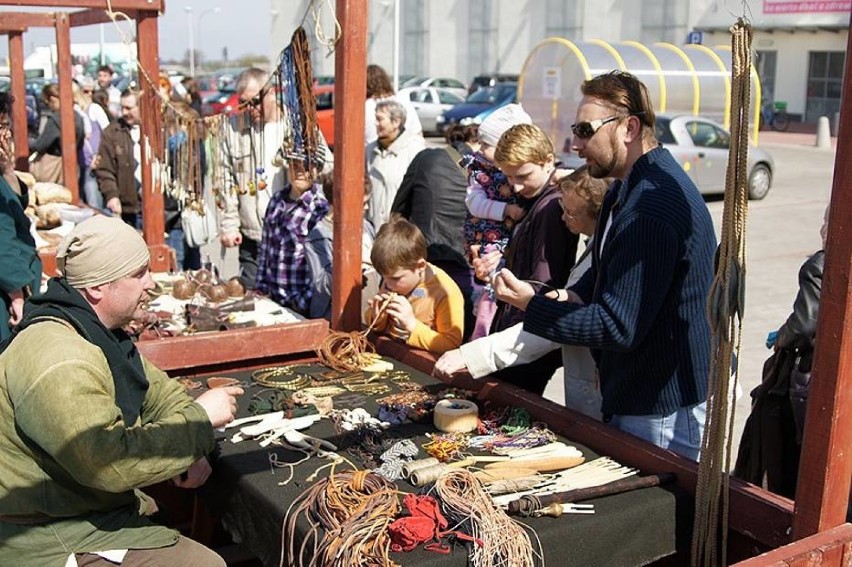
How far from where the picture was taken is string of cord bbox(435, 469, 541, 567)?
213 cm

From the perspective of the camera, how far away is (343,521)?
7.33 ft

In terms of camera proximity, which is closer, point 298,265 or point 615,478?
point 615,478

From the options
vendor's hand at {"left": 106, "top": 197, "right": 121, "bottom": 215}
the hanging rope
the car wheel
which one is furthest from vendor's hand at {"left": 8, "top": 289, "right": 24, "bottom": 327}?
the car wheel

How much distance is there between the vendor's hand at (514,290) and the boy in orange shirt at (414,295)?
0.78 meters

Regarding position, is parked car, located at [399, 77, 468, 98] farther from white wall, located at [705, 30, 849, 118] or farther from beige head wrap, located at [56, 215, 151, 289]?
beige head wrap, located at [56, 215, 151, 289]

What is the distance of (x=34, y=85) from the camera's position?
22.6 metres

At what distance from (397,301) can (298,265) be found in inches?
53.1

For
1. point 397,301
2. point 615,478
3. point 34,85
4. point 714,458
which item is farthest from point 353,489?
point 34,85

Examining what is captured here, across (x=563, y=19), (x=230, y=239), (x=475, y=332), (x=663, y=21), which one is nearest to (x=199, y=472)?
(x=475, y=332)

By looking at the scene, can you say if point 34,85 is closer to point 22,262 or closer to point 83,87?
point 83,87

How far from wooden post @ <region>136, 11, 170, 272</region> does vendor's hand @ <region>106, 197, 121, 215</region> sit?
1883 millimetres

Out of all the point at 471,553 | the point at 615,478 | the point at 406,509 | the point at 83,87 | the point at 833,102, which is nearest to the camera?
the point at 471,553

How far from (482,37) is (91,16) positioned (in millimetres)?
33639

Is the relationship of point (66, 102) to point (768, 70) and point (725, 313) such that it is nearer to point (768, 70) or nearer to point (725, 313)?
point (725, 313)
